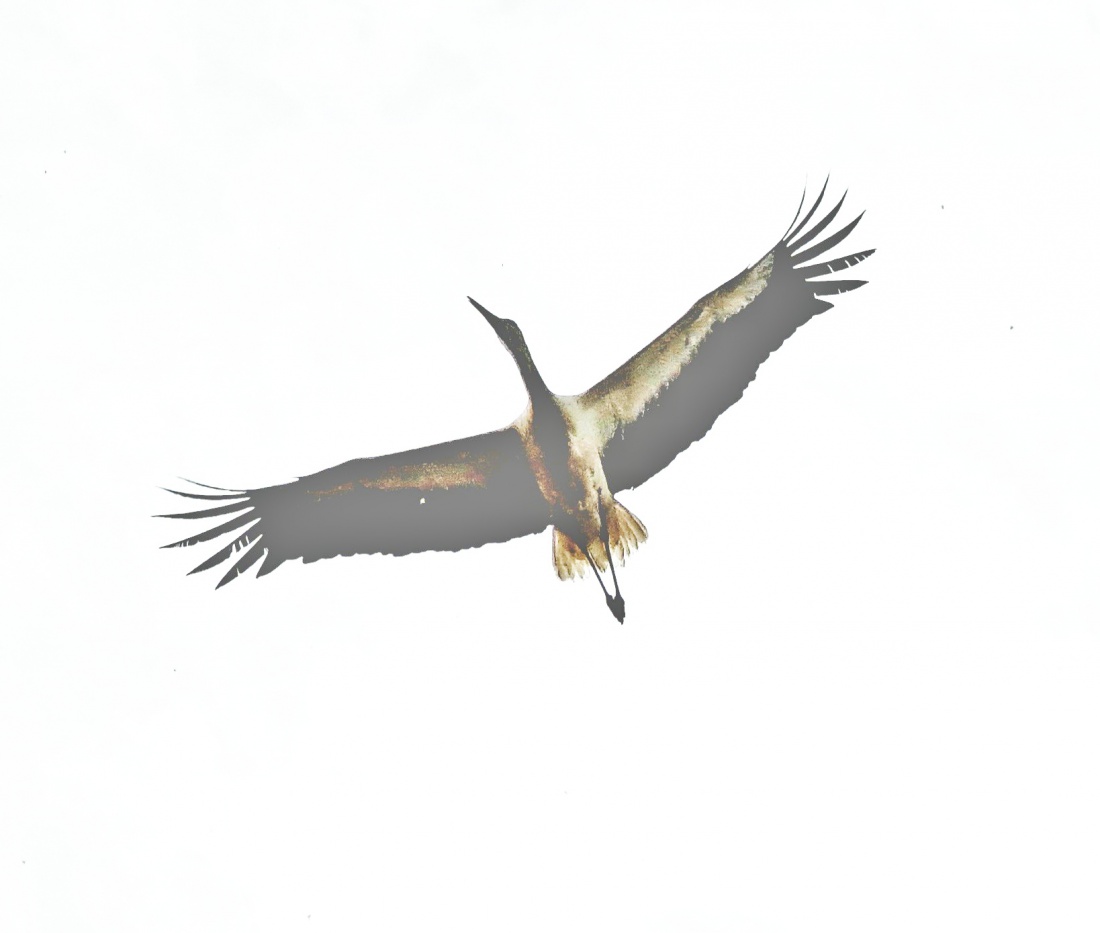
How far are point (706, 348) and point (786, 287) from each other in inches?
31.6

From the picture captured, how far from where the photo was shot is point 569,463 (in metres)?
11.5

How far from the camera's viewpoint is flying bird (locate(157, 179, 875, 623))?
37.9 feet

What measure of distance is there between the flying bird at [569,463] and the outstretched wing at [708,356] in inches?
0.4

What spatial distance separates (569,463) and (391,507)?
1500 millimetres

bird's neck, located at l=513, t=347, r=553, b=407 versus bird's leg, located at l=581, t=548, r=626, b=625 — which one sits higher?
bird's neck, located at l=513, t=347, r=553, b=407

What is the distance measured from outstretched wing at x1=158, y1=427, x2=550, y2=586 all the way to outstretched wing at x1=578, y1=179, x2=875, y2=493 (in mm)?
831

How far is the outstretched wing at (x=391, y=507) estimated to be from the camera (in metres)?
11.6

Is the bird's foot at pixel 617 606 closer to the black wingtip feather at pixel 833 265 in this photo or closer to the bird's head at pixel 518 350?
the bird's head at pixel 518 350

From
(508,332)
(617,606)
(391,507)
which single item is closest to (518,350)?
(508,332)

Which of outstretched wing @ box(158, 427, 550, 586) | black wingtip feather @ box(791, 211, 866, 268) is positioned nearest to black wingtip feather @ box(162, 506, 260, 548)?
outstretched wing @ box(158, 427, 550, 586)

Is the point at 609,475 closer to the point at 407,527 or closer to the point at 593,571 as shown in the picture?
the point at 593,571

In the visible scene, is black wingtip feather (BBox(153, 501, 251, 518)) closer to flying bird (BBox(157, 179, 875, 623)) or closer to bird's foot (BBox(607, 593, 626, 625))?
flying bird (BBox(157, 179, 875, 623))

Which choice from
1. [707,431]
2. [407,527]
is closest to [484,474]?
[407,527]

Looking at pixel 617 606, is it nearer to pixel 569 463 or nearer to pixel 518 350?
pixel 569 463
